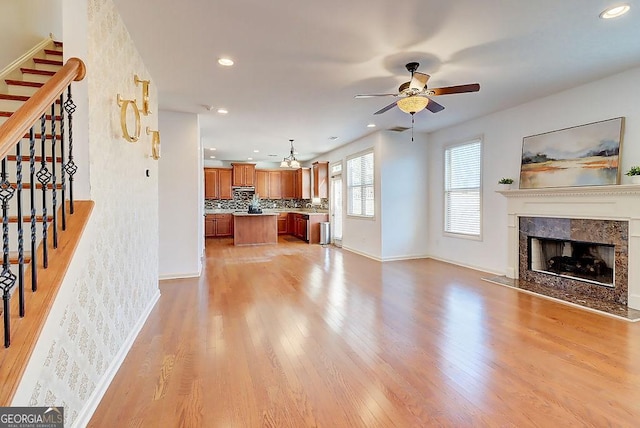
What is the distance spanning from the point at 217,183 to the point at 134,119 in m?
7.75

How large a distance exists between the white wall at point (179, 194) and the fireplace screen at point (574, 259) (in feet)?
16.7

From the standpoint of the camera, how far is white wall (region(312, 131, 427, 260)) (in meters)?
6.31

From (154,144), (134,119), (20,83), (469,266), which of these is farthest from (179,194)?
(469,266)

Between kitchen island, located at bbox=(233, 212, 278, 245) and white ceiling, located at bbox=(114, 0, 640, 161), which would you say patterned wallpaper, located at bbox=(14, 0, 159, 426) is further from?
kitchen island, located at bbox=(233, 212, 278, 245)

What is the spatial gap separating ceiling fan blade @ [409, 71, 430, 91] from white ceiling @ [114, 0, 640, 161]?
22cm

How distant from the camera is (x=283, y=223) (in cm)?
1127

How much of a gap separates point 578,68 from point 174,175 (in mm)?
5278

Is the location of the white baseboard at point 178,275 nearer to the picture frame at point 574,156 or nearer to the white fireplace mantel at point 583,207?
the white fireplace mantel at point 583,207

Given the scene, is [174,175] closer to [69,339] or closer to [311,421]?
[69,339]

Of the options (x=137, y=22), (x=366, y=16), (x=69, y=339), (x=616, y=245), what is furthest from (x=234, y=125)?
(x=616, y=245)

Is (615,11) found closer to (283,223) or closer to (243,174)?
(243,174)

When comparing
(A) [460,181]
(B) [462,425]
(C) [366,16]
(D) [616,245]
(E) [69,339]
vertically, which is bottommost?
(B) [462,425]

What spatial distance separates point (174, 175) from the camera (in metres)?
4.80

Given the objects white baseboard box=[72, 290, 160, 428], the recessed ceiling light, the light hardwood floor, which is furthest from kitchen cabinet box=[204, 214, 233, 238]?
the recessed ceiling light
